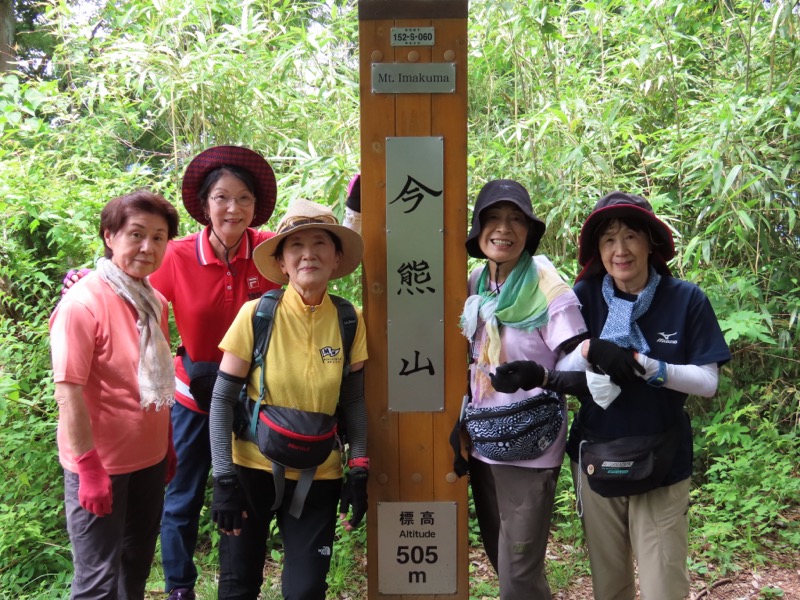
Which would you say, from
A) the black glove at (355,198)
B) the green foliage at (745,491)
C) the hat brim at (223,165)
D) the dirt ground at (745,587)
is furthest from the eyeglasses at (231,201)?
the green foliage at (745,491)

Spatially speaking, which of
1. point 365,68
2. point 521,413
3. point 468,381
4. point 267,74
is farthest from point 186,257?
point 267,74

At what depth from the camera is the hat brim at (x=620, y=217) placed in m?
2.44

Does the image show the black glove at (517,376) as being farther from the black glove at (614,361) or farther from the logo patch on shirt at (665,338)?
the logo patch on shirt at (665,338)

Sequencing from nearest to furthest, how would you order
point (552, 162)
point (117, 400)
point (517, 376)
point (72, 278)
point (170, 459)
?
point (517, 376) < point (117, 400) < point (72, 278) < point (170, 459) < point (552, 162)

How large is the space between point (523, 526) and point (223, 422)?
115 cm

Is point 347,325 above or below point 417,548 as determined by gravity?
above

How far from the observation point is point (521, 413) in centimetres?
254

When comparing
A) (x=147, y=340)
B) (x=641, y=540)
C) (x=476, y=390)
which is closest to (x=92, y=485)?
(x=147, y=340)

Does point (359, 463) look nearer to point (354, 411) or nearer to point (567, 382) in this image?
point (354, 411)

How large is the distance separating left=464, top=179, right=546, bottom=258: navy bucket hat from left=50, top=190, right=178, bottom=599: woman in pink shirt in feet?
3.80

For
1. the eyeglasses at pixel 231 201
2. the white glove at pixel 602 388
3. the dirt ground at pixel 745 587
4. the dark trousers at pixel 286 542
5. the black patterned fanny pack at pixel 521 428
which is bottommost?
the dirt ground at pixel 745 587

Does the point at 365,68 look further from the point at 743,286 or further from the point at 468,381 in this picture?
the point at 743,286

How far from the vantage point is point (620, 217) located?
8.14 ft

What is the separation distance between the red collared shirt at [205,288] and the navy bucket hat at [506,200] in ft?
3.11
